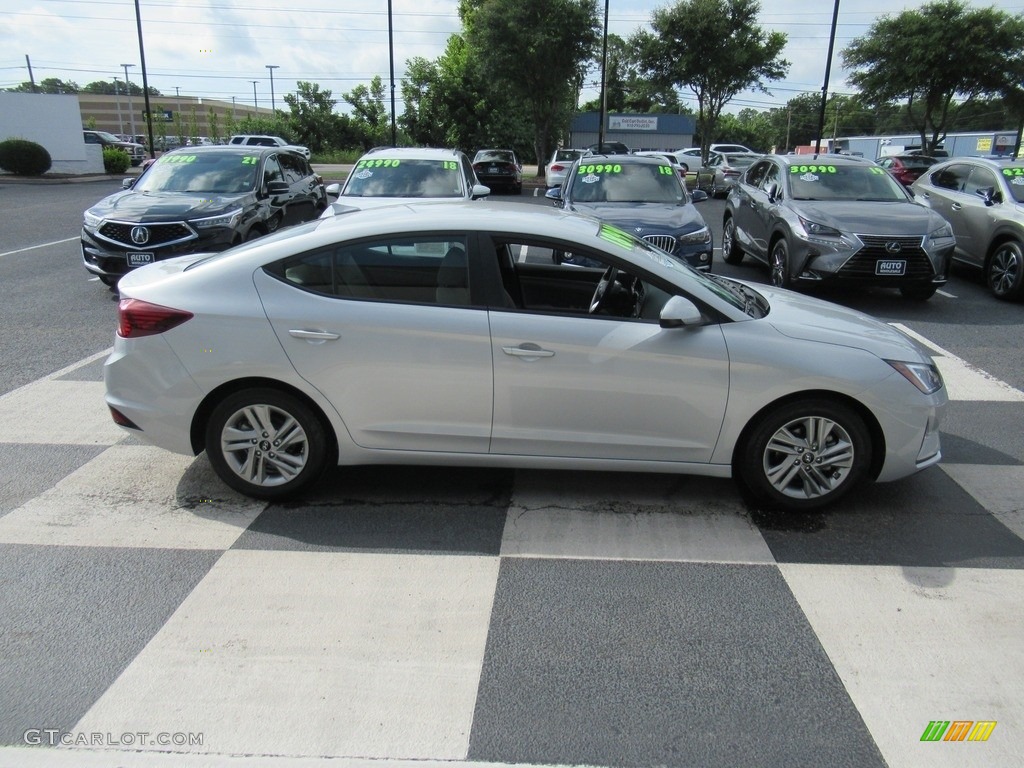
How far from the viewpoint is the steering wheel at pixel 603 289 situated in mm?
4591

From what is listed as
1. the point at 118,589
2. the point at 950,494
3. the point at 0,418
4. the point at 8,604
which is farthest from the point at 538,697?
the point at 0,418

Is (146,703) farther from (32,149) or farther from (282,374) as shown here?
(32,149)

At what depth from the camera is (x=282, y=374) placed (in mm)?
4219

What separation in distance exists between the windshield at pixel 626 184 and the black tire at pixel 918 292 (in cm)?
296

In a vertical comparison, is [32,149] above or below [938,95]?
below

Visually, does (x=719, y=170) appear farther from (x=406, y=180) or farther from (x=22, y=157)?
(x=22, y=157)

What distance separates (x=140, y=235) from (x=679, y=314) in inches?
285

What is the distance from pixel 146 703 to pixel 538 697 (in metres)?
1.38

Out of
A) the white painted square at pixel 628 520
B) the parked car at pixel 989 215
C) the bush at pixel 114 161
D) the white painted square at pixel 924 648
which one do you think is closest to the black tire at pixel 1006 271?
the parked car at pixel 989 215

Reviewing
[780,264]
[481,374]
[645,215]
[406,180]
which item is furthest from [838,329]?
[406,180]

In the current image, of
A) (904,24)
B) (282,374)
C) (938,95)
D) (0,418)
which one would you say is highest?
(904,24)

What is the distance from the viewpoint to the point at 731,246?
42.6 ft

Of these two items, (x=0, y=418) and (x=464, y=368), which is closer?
(x=464, y=368)

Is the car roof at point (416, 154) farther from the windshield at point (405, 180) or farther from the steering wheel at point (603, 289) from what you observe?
the steering wheel at point (603, 289)
